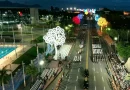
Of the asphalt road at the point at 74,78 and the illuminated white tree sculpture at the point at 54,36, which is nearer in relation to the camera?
the asphalt road at the point at 74,78

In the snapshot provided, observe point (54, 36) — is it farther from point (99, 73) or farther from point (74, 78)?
point (99, 73)

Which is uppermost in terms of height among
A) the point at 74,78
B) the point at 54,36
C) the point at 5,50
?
the point at 54,36

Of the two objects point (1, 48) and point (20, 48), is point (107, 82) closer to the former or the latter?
point (20, 48)

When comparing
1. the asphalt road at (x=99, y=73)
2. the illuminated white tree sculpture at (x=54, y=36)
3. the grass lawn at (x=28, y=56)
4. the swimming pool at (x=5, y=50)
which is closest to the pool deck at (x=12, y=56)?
the grass lawn at (x=28, y=56)

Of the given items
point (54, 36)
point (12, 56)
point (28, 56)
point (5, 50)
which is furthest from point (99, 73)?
point (5, 50)

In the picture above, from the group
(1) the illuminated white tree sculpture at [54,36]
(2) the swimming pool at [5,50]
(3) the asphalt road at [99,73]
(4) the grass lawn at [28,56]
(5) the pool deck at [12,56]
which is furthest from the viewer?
(2) the swimming pool at [5,50]

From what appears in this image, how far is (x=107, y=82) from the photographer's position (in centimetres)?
4572

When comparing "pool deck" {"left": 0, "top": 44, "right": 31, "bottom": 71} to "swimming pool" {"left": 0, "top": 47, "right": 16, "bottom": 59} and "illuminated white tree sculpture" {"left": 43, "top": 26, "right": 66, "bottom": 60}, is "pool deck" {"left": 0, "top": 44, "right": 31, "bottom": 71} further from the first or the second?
"illuminated white tree sculpture" {"left": 43, "top": 26, "right": 66, "bottom": 60}

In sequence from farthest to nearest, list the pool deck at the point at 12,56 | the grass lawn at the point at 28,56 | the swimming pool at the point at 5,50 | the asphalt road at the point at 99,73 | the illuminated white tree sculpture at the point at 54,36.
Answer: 1. the swimming pool at the point at 5,50
2. the grass lawn at the point at 28,56
3. the pool deck at the point at 12,56
4. the illuminated white tree sculpture at the point at 54,36
5. the asphalt road at the point at 99,73

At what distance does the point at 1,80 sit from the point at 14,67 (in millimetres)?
17851

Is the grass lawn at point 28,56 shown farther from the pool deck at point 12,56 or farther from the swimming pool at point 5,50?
the swimming pool at point 5,50

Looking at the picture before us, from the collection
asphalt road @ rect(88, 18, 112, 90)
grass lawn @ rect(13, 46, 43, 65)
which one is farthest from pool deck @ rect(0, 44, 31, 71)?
asphalt road @ rect(88, 18, 112, 90)

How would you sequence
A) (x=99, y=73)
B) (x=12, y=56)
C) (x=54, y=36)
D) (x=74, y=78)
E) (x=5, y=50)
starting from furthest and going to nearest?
(x=5, y=50)
(x=12, y=56)
(x=54, y=36)
(x=99, y=73)
(x=74, y=78)

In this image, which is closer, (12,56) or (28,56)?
(28,56)
